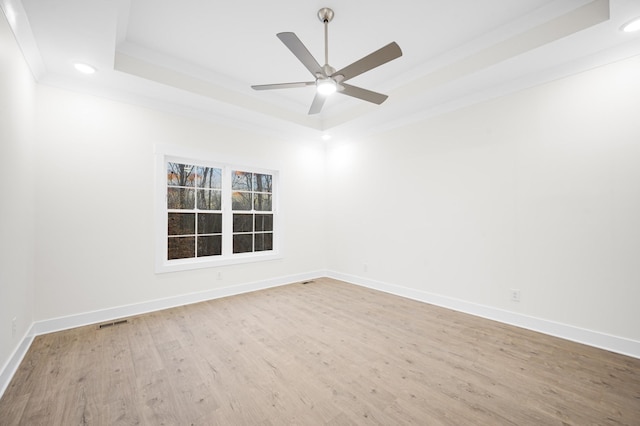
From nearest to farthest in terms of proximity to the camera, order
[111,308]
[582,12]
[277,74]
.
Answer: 1. [582,12]
2. [111,308]
3. [277,74]

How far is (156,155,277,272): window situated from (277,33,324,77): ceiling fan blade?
2532mm

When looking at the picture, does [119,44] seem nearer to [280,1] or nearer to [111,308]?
[280,1]

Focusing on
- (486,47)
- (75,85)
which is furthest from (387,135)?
(75,85)

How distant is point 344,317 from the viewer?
132 inches

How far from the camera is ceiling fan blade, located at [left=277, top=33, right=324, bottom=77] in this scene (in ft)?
6.36

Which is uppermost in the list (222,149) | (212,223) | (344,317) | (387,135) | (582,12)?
(582,12)

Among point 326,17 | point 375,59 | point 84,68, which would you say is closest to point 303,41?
point 326,17

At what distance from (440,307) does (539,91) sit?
2.84m

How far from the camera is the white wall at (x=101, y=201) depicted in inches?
116

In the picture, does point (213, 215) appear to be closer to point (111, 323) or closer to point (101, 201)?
point (101, 201)

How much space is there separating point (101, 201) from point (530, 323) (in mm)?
5133

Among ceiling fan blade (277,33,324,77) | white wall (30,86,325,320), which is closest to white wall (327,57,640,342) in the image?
ceiling fan blade (277,33,324,77)

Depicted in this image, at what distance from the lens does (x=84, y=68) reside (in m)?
2.82

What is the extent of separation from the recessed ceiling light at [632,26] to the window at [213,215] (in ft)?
14.5
